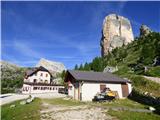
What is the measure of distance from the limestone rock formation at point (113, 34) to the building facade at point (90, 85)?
13285 centimetres

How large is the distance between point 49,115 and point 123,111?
9.25m

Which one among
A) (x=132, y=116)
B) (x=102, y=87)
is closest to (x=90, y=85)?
(x=102, y=87)

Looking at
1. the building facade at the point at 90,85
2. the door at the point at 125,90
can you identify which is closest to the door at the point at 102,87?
the building facade at the point at 90,85

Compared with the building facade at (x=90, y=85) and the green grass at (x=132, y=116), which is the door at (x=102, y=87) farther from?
the green grass at (x=132, y=116)

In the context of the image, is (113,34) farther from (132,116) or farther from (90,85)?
(132,116)

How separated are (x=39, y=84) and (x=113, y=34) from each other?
425ft

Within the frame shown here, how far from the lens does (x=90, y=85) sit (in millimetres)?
42156

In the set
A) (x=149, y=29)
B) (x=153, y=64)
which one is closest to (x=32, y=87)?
(x=153, y=64)

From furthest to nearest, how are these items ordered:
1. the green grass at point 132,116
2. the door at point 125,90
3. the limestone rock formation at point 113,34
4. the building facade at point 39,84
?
the limestone rock formation at point 113,34
the building facade at point 39,84
the door at point 125,90
the green grass at point 132,116

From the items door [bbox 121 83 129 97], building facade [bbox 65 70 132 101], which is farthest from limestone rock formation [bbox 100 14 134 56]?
building facade [bbox 65 70 132 101]

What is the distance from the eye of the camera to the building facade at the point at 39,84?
68375 mm

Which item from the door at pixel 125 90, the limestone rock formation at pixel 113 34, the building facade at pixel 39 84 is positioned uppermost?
the limestone rock formation at pixel 113 34

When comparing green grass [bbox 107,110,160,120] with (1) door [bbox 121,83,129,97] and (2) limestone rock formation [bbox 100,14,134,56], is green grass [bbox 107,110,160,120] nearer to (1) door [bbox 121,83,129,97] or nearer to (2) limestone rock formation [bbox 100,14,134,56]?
(1) door [bbox 121,83,129,97]

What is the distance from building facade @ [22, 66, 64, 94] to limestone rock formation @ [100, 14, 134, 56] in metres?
104
